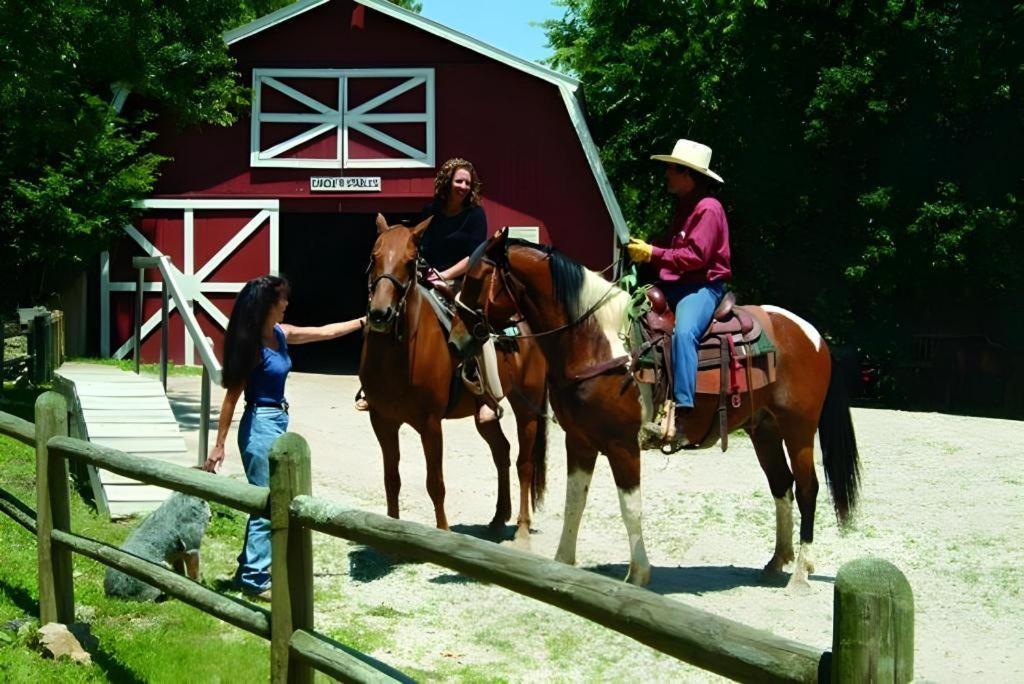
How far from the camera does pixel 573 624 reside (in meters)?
6.69

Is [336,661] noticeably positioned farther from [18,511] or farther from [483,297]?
[18,511]

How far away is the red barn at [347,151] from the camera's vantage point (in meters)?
20.1

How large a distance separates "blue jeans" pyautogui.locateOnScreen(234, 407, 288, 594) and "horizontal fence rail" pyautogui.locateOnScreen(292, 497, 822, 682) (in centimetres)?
279

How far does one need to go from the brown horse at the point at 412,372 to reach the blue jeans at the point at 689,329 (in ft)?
5.39

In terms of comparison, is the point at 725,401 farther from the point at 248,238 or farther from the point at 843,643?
the point at 248,238

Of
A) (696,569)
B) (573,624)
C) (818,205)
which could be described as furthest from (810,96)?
(573,624)

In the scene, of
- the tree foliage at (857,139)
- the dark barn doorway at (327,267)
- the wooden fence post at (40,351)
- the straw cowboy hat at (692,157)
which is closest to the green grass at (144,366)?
the wooden fence post at (40,351)

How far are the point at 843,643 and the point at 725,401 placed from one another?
5326mm

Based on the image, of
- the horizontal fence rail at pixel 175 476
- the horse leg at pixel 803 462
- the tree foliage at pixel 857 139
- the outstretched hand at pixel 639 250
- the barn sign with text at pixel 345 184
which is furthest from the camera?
the barn sign with text at pixel 345 184

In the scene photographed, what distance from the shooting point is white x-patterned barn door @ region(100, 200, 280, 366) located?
66.8ft

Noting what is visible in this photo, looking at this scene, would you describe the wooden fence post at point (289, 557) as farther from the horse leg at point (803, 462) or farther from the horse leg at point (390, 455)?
the horse leg at point (803, 462)

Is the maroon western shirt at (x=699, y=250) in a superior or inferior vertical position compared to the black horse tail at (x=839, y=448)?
superior

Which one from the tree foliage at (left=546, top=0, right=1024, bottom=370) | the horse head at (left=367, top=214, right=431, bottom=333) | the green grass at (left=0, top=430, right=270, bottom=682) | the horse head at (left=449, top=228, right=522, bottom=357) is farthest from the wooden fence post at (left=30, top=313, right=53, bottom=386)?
the tree foliage at (left=546, top=0, right=1024, bottom=370)

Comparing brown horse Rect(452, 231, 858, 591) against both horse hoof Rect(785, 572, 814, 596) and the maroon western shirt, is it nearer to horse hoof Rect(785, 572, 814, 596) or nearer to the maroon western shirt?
horse hoof Rect(785, 572, 814, 596)
